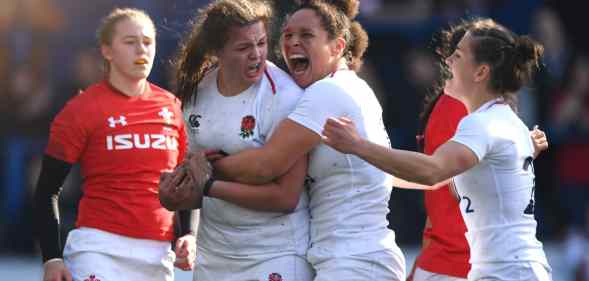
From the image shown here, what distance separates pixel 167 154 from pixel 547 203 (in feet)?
22.8

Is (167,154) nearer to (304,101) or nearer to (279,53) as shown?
(279,53)

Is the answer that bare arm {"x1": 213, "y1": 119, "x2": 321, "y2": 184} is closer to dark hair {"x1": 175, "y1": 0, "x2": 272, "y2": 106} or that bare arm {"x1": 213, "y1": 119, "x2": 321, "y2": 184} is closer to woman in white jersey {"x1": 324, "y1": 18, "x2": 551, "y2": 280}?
woman in white jersey {"x1": 324, "y1": 18, "x2": 551, "y2": 280}

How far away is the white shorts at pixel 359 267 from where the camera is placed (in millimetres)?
5117

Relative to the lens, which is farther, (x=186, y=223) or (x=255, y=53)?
(x=186, y=223)

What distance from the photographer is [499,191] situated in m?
5.05

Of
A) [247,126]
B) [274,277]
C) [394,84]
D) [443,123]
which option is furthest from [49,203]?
[394,84]

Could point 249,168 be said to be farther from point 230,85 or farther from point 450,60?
point 450,60

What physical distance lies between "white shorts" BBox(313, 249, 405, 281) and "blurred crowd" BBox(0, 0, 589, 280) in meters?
5.71

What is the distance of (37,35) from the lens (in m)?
12.0

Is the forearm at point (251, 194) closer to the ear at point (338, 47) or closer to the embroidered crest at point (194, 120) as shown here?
the embroidered crest at point (194, 120)

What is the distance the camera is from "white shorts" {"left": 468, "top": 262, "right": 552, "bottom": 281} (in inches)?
198

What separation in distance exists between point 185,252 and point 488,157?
147 cm

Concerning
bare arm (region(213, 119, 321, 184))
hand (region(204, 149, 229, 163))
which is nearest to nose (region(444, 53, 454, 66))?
bare arm (region(213, 119, 321, 184))

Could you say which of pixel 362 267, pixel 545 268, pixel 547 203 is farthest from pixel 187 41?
pixel 547 203
